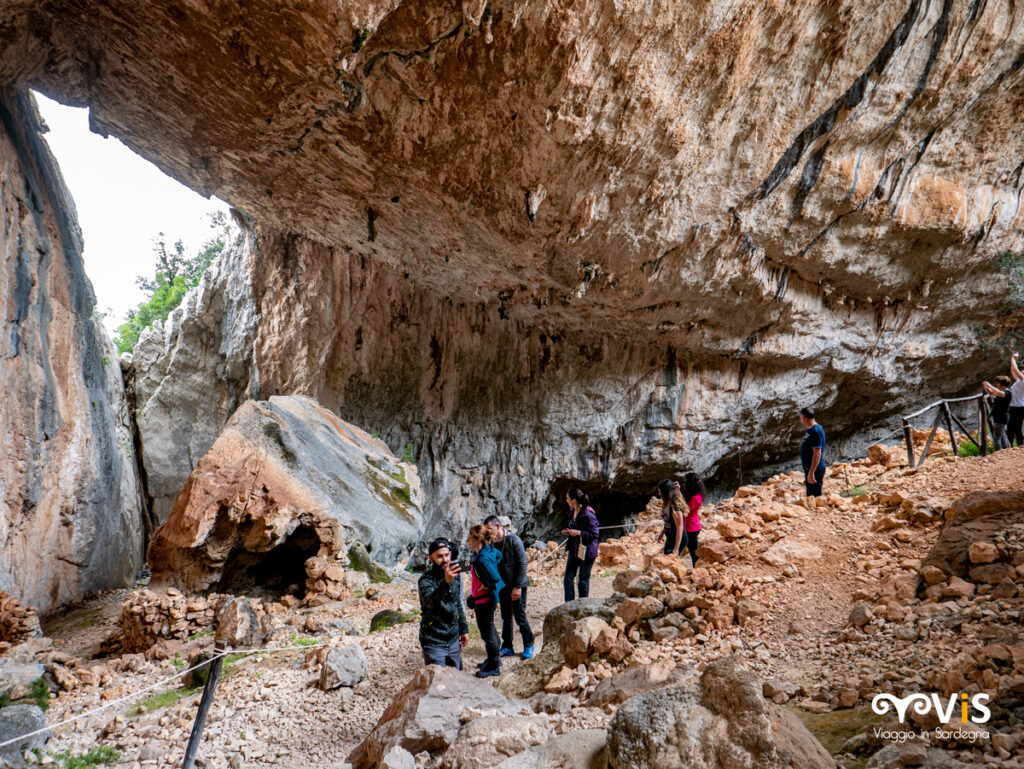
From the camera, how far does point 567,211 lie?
27.3 ft

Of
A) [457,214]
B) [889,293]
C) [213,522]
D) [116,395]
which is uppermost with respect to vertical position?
[889,293]

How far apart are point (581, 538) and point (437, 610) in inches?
83.2

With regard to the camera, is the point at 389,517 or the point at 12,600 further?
the point at 389,517

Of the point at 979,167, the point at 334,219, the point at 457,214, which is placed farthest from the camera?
the point at 979,167

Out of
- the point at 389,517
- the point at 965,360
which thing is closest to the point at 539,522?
the point at 389,517

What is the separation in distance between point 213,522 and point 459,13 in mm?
6637

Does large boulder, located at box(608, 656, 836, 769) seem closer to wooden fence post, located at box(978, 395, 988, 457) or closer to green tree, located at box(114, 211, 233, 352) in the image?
wooden fence post, located at box(978, 395, 988, 457)

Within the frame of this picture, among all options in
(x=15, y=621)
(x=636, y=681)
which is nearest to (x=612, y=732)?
(x=636, y=681)

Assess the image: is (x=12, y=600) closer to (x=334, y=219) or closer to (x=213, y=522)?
(x=213, y=522)

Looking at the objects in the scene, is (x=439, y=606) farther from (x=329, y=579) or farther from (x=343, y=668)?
(x=329, y=579)

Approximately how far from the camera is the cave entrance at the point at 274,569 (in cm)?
758

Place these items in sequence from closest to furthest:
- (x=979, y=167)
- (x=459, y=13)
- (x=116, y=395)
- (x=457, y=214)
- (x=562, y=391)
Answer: (x=459, y=13) < (x=457, y=214) < (x=979, y=167) < (x=116, y=395) < (x=562, y=391)

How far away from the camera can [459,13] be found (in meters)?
5.44

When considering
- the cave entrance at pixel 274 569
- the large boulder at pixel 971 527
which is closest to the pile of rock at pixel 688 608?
the large boulder at pixel 971 527
